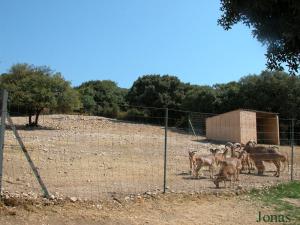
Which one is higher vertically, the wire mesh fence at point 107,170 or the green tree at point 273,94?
the green tree at point 273,94

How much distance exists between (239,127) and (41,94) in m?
14.0

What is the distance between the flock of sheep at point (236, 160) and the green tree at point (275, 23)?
5.93 metres

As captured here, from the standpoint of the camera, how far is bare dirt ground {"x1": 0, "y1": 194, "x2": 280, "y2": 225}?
8.61 m

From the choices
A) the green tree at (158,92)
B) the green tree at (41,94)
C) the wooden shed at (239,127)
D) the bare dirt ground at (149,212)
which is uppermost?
the green tree at (158,92)

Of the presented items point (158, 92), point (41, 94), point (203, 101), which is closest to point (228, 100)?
point (203, 101)

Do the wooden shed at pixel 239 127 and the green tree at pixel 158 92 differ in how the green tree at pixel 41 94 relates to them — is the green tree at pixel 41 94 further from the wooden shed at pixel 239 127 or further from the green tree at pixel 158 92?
the green tree at pixel 158 92

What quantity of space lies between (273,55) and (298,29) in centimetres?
88

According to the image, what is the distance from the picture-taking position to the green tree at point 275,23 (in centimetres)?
686

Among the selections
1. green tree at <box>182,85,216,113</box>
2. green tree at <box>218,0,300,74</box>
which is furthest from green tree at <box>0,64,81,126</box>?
green tree at <box>218,0,300,74</box>

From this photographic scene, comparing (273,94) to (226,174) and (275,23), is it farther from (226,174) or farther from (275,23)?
(275,23)

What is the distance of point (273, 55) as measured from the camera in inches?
299

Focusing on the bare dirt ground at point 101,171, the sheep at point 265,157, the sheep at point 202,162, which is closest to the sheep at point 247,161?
the sheep at point 265,157

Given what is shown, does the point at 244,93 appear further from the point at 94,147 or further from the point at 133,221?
the point at 133,221

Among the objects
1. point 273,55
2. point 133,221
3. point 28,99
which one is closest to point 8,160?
point 133,221
